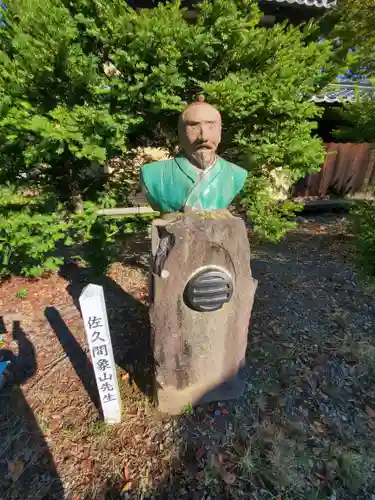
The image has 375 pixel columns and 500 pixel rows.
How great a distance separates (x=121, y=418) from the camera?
7.01ft

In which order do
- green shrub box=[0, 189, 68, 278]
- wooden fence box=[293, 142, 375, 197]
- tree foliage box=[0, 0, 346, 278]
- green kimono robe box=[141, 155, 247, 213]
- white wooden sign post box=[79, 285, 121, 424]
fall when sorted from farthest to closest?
wooden fence box=[293, 142, 375, 197] → green shrub box=[0, 189, 68, 278] → tree foliage box=[0, 0, 346, 278] → green kimono robe box=[141, 155, 247, 213] → white wooden sign post box=[79, 285, 121, 424]

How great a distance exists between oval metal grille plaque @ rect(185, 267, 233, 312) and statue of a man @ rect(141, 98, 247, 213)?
489 mm

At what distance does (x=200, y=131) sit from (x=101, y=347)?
155 cm

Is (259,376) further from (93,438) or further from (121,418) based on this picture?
(93,438)

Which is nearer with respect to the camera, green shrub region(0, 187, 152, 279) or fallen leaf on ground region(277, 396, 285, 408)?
fallen leaf on ground region(277, 396, 285, 408)

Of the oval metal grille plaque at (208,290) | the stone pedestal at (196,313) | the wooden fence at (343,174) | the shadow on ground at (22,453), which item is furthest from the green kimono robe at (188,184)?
the wooden fence at (343,174)

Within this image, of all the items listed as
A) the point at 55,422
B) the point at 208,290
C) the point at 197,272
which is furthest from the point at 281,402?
the point at 55,422

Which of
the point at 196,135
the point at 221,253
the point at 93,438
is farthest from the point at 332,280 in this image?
the point at 93,438

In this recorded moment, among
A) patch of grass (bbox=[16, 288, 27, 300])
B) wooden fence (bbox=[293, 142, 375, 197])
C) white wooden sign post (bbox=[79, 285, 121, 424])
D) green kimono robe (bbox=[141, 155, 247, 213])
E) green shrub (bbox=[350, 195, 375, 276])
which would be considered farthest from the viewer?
wooden fence (bbox=[293, 142, 375, 197])

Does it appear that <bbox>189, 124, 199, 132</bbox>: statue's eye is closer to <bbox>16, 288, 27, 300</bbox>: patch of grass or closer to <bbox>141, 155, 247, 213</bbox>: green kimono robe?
<bbox>141, 155, 247, 213</bbox>: green kimono robe

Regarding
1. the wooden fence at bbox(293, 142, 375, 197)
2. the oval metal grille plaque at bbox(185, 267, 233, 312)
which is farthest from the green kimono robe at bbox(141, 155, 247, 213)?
the wooden fence at bbox(293, 142, 375, 197)

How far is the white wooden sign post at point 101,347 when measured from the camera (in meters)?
1.64

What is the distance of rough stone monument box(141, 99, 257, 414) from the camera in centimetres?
178

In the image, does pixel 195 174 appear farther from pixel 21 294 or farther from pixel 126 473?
pixel 21 294
